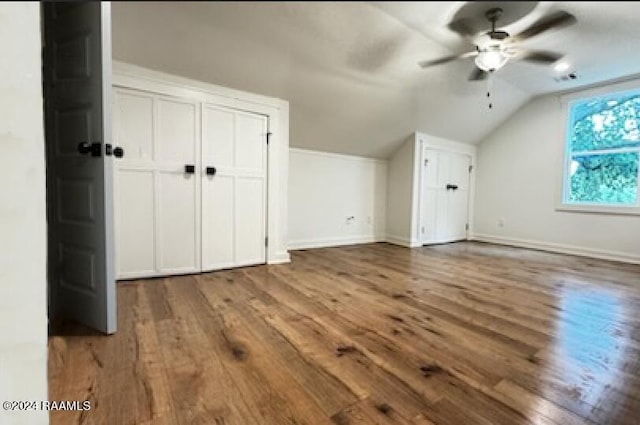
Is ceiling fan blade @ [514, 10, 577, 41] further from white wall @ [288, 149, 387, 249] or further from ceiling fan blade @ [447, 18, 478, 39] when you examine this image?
white wall @ [288, 149, 387, 249]

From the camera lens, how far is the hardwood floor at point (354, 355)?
0.96m

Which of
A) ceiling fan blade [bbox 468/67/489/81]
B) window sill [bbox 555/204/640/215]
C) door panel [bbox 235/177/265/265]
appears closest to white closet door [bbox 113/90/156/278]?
door panel [bbox 235/177/265/265]

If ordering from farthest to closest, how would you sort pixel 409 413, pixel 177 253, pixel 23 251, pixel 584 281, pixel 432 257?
pixel 432 257 → pixel 584 281 → pixel 177 253 → pixel 409 413 → pixel 23 251

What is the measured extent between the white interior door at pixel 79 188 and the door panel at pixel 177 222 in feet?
1.38

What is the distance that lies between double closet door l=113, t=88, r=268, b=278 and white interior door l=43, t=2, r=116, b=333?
0.10 m

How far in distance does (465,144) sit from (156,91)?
3966 millimetres

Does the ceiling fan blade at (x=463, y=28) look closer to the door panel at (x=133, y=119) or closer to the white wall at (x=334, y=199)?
the door panel at (x=133, y=119)

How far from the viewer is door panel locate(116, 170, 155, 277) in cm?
157

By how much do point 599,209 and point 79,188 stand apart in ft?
16.0

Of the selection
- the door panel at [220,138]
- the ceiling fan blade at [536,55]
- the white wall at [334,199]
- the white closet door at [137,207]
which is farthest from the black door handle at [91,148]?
the white wall at [334,199]

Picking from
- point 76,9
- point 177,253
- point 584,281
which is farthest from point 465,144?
point 76,9

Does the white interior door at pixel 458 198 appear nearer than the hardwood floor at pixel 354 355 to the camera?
No

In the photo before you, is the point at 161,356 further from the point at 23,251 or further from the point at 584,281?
the point at 584,281

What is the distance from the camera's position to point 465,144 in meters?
4.04
